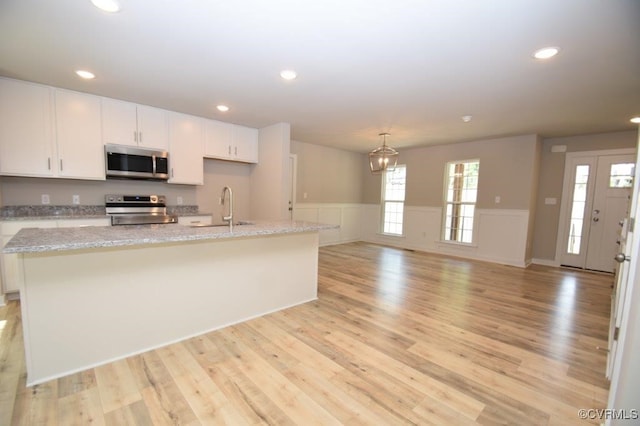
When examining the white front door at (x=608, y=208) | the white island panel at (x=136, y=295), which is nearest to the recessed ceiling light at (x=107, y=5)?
the white island panel at (x=136, y=295)

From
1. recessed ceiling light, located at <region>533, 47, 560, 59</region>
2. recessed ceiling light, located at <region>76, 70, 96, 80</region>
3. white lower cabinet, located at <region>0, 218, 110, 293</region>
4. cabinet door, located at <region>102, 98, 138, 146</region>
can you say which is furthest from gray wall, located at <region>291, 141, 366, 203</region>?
recessed ceiling light, located at <region>533, 47, 560, 59</region>

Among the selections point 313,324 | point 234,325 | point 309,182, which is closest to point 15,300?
point 234,325

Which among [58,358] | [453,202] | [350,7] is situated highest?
[350,7]

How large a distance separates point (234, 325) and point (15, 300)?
255 cm

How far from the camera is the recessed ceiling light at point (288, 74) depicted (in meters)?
2.59

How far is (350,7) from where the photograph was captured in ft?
5.57

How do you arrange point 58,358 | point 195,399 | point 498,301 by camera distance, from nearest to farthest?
1. point 195,399
2. point 58,358
3. point 498,301

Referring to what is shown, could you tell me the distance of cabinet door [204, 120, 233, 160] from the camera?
4348mm

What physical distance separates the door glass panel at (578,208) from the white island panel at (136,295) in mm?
5248

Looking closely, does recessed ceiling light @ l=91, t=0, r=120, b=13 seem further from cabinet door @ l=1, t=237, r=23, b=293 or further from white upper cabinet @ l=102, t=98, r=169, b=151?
cabinet door @ l=1, t=237, r=23, b=293

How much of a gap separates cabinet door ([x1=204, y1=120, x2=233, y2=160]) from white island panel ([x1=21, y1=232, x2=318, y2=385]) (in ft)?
7.42

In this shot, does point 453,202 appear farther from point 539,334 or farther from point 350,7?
point 350,7

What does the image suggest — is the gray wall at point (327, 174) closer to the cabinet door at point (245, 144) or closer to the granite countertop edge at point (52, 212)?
the cabinet door at point (245, 144)

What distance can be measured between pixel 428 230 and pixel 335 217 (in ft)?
7.06
